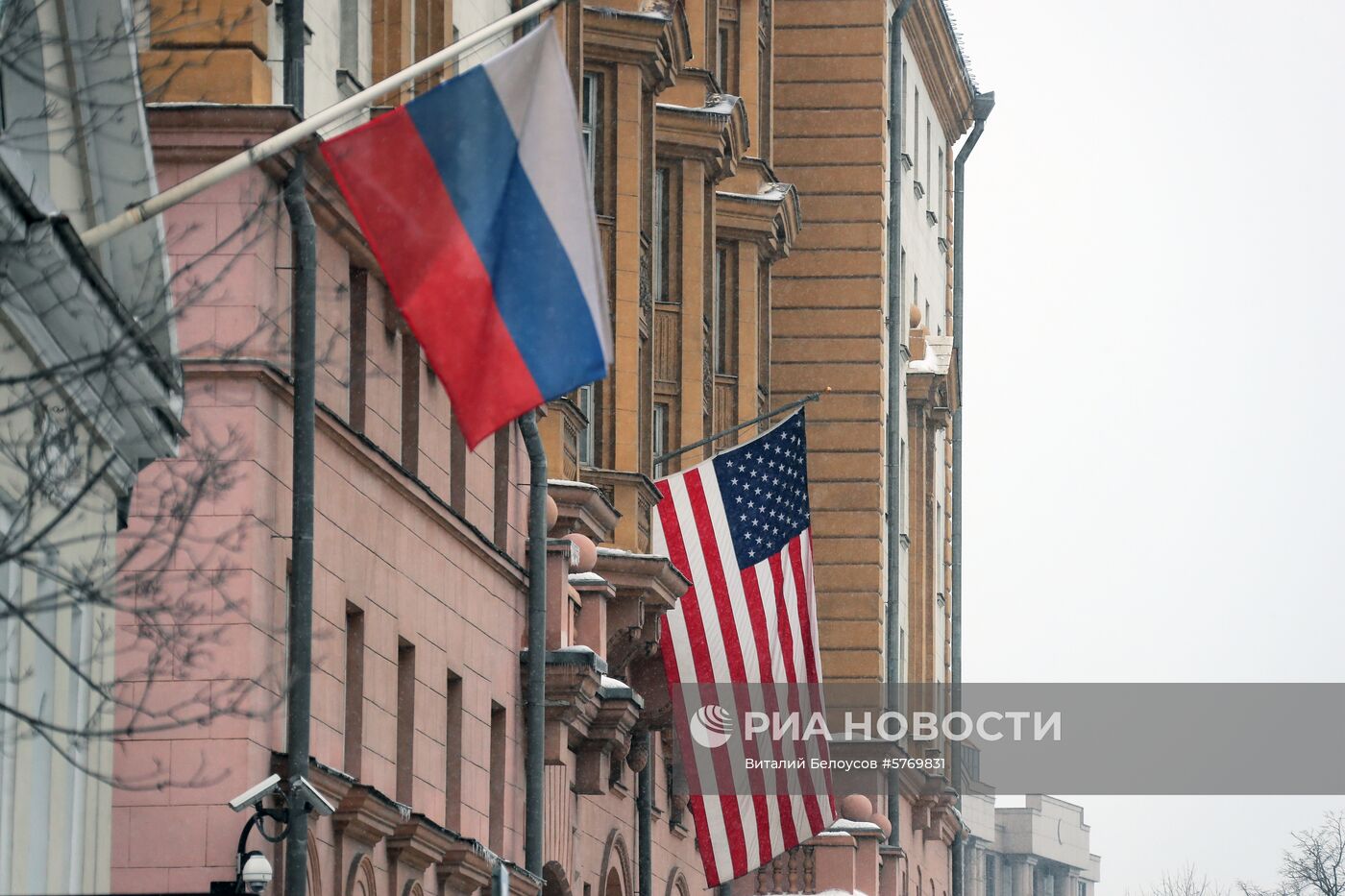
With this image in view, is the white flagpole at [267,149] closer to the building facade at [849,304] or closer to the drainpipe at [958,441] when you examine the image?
the building facade at [849,304]

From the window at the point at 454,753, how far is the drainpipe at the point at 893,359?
110ft

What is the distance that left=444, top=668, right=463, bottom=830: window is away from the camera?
1201 inches

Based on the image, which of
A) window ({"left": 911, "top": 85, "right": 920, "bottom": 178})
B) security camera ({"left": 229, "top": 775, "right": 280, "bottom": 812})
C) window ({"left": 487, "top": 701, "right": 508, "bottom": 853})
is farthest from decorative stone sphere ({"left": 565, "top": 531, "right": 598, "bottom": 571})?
window ({"left": 911, "top": 85, "right": 920, "bottom": 178})

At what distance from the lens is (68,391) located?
56.6 ft

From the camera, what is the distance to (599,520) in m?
36.8

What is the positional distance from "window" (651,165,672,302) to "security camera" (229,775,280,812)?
24383 mm

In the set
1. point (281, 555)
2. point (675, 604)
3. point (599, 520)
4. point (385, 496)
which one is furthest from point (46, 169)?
point (675, 604)

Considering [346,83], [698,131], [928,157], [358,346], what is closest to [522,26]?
A: [346,83]

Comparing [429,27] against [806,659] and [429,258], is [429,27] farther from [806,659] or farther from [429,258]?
[806,659]

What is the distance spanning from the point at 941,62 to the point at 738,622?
35.7 metres

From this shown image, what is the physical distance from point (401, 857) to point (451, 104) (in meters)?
10.3

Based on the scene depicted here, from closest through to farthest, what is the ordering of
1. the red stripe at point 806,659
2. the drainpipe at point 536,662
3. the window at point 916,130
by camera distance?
the drainpipe at point 536,662 → the red stripe at point 806,659 → the window at point 916,130

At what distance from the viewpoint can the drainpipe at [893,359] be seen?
210 ft

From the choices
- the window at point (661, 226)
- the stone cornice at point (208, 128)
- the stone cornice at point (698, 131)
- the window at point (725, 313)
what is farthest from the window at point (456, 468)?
the window at point (725, 313)
